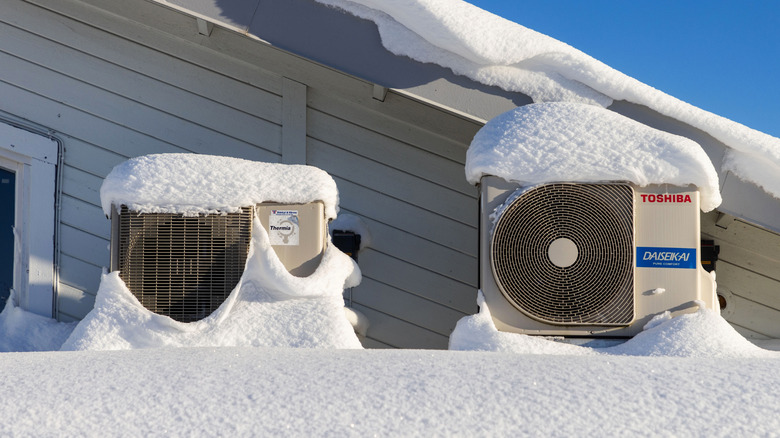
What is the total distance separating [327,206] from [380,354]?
131cm

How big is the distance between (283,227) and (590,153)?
1.31 meters

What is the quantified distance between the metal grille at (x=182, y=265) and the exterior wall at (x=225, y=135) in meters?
1.48

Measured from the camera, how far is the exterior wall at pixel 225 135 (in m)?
4.43

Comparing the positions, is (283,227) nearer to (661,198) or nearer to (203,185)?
(203,185)

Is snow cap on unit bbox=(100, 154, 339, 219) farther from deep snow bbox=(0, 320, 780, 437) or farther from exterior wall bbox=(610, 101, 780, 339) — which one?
exterior wall bbox=(610, 101, 780, 339)

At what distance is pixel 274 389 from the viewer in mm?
1630

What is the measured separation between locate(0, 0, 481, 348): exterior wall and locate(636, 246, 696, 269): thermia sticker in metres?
1.50

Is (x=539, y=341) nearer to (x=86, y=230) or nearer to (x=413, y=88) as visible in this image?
(x=413, y=88)

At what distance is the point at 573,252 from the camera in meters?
3.02

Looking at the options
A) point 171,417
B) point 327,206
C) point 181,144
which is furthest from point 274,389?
point 181,144

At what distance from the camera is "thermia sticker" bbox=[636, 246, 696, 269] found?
3080 millimetres

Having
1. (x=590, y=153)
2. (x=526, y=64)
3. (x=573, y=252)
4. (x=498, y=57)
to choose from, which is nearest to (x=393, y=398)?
(x=573, y=252)

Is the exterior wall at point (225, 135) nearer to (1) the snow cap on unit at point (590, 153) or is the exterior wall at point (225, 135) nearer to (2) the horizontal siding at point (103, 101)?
(2) the horizontal siding at point (103, 101)

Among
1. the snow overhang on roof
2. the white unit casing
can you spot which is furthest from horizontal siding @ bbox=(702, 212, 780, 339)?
the white unit casing
